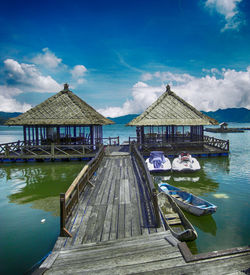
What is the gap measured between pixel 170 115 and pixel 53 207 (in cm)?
1625

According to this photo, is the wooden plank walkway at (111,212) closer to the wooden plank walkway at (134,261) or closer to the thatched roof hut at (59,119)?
the wooden plank walkway at (134,261)

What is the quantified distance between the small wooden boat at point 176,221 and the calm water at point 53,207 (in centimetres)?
63

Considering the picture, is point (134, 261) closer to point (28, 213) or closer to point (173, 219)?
point (173, 219)

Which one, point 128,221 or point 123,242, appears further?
point 128,221

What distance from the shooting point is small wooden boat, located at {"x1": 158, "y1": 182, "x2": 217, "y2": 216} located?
785cm

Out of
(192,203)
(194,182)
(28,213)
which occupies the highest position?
(192,203)

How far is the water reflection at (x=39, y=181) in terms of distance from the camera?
35.8ft

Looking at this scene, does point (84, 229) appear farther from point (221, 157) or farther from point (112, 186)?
point (221, 157)

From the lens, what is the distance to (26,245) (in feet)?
22.0

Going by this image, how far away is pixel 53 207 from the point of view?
9.78 meters

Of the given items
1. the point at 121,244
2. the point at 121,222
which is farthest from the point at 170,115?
the point at 121,244

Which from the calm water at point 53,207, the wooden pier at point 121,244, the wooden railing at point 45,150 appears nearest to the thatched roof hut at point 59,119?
the wooden railing at point 45,150

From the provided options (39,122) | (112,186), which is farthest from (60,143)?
(112,186)

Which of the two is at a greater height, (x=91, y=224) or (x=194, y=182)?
(x=91, y=224)
